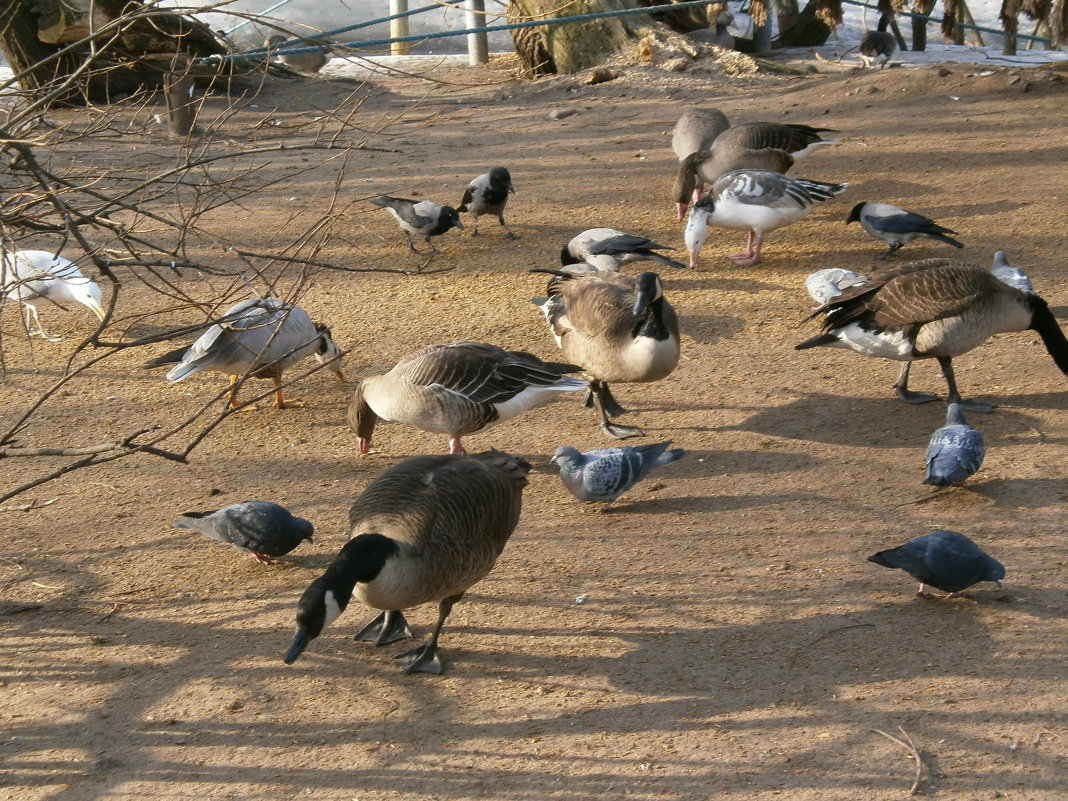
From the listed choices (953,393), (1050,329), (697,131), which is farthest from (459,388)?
(697,131)

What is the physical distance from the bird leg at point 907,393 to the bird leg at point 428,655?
11.0 feet

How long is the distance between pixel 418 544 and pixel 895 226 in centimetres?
543

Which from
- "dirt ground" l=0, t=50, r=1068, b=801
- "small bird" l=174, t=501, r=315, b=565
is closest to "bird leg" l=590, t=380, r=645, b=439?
"dirt ground" l=0, t=50, r=1068, b=801

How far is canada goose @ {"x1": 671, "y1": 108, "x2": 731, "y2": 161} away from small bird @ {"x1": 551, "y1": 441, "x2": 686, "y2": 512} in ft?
18.2

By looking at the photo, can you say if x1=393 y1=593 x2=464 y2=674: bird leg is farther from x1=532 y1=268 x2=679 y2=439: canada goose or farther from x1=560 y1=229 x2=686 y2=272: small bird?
x1=560 y1=229 x2=686 y2=272: small bird

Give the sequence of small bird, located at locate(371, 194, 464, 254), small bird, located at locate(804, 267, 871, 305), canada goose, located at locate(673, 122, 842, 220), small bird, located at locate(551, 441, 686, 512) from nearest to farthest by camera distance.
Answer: small bird, located at locate(551, 441, 686, 512)
small bird, located at locate(804, 267, 871, 305)
small bird, located at locate(371, 194, 464, 254)
canada goose, located at locate(673, 122, 842, 220)

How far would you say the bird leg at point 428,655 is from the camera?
14.0 ft

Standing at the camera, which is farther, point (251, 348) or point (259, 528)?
point (251, 348)

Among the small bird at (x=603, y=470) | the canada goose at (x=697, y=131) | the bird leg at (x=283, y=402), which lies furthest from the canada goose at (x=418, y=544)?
the canada goose at (x=697, y=131)

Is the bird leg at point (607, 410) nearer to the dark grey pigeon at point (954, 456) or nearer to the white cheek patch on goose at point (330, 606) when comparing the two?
the dark grey pigeon at point (954, 456)

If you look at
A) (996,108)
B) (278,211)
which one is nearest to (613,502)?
(278,211)

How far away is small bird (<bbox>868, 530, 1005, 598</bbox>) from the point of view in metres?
4.27

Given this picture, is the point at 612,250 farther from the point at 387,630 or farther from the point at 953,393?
the point at 387,630

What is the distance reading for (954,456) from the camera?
16.8 feet
